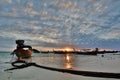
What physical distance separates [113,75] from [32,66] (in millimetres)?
21006

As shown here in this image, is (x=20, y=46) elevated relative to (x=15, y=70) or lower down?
elevated

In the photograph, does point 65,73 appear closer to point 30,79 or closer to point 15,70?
point 30,79

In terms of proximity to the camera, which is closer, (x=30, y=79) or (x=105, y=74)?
(x=105, y=74)

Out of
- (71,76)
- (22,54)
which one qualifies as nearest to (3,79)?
(71,76)

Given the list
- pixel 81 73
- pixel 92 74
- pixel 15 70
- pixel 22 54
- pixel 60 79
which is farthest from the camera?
pixel 22 54

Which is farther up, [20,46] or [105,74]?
[20,46]

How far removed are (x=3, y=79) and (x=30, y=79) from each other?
3064mm

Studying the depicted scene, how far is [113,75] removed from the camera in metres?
13.9

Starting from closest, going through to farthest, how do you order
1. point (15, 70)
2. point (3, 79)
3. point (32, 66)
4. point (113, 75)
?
point (113, 75) < point (3, 79) < point (15, 70) < point (32, 66)

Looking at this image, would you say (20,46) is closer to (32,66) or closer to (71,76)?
(32,66)

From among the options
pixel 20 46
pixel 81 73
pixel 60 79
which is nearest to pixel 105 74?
pixel 81 73

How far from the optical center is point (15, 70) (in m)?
29.6

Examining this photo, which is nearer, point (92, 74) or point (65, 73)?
point (92, 74)

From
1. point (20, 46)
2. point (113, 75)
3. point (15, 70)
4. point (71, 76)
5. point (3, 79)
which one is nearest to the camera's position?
point (113, 75)
